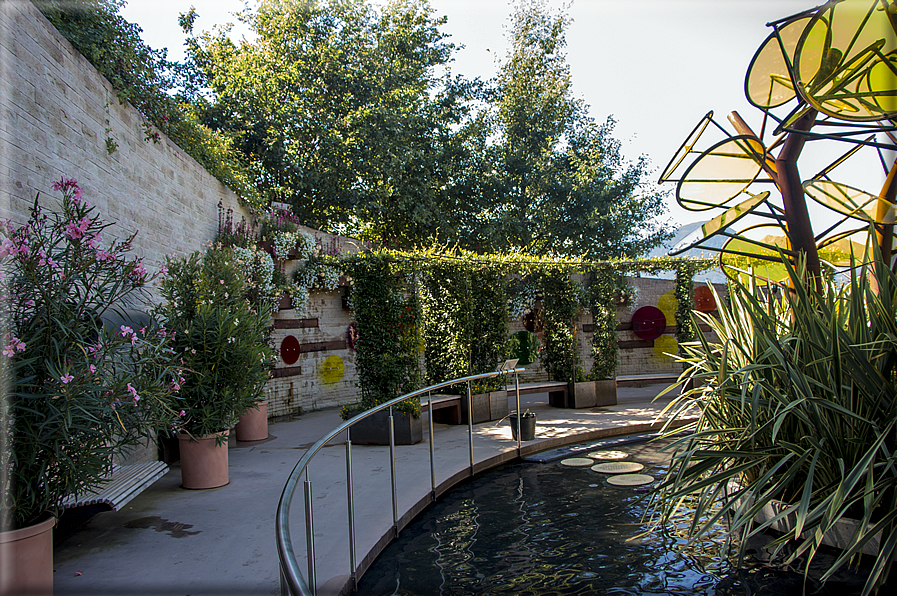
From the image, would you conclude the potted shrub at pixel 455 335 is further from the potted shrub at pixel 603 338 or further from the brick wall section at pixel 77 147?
the brick wall section at pixel 77 147

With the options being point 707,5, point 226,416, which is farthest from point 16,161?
point 707,5

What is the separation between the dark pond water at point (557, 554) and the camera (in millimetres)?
3129

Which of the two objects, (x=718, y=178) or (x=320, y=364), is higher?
(x=718, y=178)

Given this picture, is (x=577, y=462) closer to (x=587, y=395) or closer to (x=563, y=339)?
(x=587, y=395)

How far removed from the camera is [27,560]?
264cm

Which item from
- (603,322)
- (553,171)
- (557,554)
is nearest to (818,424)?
(557,554)

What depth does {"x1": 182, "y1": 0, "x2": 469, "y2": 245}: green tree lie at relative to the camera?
45.6ft

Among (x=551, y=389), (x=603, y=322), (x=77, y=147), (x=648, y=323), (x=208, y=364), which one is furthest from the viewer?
(x=648, y=323)

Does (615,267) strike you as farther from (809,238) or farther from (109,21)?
(109,21)

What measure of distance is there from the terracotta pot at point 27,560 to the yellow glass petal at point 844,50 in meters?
4.30

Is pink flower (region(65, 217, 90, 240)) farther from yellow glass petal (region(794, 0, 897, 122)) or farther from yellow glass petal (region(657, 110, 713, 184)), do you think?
yellow glass petal (region(794, 0, 897, 122))

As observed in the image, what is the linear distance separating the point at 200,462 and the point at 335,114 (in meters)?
11.4

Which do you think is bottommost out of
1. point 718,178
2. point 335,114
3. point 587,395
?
point 587,395

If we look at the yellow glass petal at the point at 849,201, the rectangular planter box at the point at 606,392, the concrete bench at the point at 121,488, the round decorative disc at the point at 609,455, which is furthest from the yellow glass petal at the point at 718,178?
the rectangular planter box at the point at 606,392
